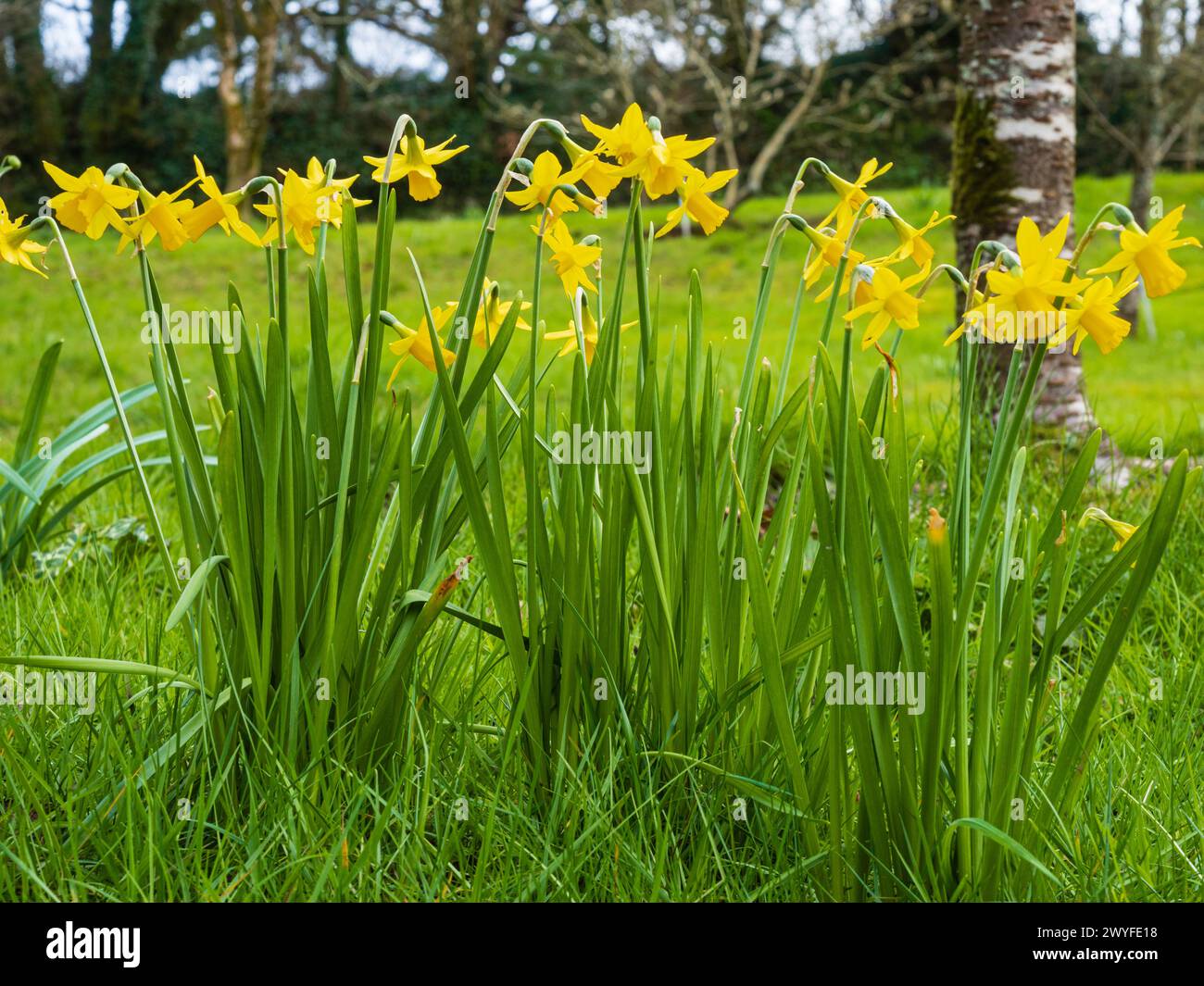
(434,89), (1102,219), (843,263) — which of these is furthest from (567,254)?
(434,89)

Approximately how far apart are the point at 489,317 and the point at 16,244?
559mm

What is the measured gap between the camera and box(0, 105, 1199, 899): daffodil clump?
1054 millimetres

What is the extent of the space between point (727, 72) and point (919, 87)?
3.70 meters

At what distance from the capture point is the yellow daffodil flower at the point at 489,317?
1.29 meters

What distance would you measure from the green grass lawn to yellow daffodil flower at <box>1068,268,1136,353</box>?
2.38 m

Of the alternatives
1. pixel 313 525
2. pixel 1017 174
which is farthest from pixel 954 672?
pixel 1017 174

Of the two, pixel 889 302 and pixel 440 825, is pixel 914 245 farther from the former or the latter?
pixel 440 825

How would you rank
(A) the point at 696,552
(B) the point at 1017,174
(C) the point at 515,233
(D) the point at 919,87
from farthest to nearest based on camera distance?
(D) the point at 919,87 < (C) the point at 515,233 < (B) the point at 1017,174 < (A) the point at 696,552

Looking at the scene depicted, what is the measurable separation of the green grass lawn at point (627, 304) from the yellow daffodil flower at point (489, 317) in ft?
7.44

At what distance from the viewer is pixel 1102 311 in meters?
0.93

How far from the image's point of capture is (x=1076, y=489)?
106 cm

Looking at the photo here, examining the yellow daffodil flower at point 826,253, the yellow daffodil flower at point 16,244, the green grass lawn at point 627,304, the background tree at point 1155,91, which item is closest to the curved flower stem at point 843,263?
the yellow daffodil flower at point 826,253
